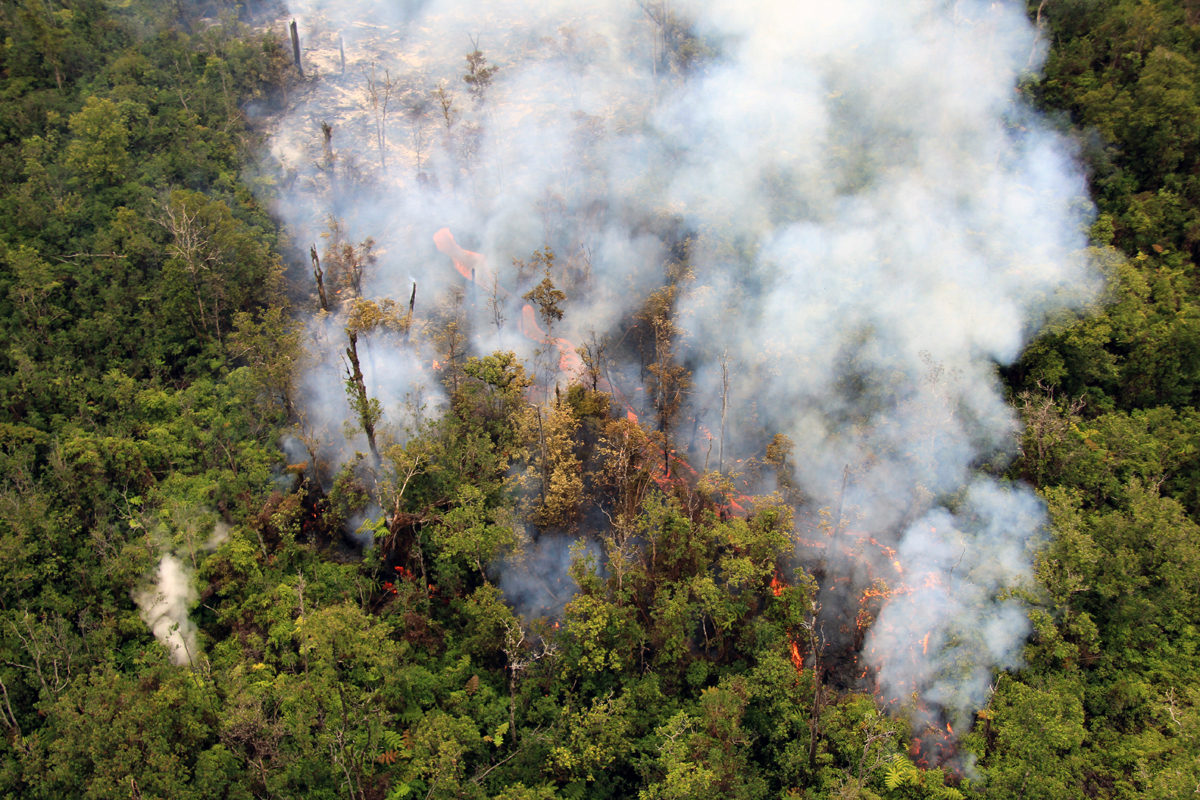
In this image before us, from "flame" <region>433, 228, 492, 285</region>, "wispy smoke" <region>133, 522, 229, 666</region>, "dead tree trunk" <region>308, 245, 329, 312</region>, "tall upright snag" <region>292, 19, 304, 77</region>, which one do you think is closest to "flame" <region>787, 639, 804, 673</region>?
"wispy smoke" <region>133, 522, 229, 666</region>

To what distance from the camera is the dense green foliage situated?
22172 mm

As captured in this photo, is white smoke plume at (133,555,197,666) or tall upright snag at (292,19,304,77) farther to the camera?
tall upright snag at (292,19,304,77)

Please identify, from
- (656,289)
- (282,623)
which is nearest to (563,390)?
(656,289)

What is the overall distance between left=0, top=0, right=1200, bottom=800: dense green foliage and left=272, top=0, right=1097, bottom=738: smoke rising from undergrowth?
78.8 inches

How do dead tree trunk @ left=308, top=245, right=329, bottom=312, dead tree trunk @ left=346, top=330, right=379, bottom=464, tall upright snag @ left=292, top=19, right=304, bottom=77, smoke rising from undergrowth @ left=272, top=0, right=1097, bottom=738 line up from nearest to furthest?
1. dead tree trunk @ left=346, top=330, right=379, bottom=464
2. smoke rising from undergrowth @ left=272, top=0, right=1097, bottom=738
3. dead tree trunk @ left=308, top=245, right=329, bottom=312
4. tall upright snag @ left=292, top=19, right=304, bottom=77

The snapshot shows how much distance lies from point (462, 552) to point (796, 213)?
2208 cm

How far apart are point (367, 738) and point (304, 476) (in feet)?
36.5

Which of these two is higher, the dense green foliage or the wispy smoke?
the dense green foliage

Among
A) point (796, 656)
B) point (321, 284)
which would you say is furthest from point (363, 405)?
point (796, 656)

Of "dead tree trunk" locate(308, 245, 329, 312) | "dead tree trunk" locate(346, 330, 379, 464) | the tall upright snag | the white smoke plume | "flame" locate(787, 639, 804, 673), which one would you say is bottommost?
the white smoke plume

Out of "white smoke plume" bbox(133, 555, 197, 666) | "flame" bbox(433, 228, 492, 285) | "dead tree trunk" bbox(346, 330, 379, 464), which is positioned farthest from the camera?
"flame" bbox(433, 228, 492, 285)

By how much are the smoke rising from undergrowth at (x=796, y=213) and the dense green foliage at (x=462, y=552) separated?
200 centimetres

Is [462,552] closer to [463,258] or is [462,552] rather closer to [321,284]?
[321,284]

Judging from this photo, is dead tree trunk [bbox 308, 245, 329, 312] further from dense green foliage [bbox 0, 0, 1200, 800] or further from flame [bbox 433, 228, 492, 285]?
flame [bbox 433, 228, 492, 285]
